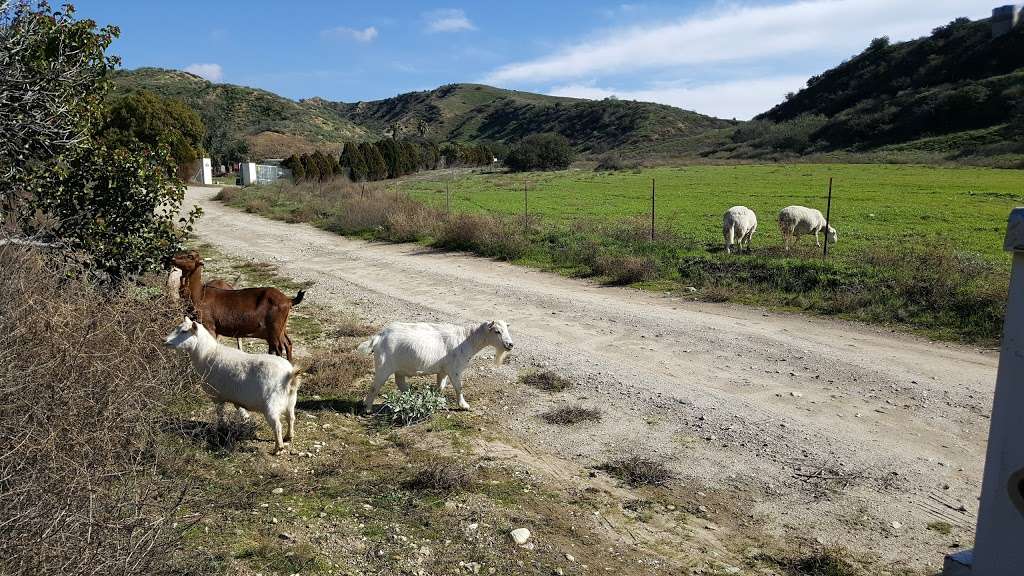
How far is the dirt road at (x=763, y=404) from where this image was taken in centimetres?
592

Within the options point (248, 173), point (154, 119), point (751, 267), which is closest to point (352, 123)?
point (248, 173)

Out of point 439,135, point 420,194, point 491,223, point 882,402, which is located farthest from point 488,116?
point 882,402

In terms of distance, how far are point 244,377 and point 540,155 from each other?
2621 inches

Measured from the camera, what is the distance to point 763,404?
27.4 ft

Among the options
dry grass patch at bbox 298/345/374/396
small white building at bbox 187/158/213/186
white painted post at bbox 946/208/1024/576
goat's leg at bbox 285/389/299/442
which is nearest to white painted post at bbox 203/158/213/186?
small white building at bbox 187/158/213/186

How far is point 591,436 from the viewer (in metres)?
7.45

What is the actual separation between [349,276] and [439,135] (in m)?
164

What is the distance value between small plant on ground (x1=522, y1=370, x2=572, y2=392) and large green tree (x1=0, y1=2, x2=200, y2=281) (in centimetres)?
504

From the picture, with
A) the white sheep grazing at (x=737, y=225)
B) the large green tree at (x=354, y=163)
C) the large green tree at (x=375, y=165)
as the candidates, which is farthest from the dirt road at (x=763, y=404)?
the large green tree at (x=375, y=165)

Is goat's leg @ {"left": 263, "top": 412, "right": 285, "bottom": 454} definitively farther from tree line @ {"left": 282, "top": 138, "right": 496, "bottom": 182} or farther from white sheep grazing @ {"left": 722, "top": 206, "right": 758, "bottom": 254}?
tree line @ {"left": 282, "top": 138, "right": 496, "bottom": 182}

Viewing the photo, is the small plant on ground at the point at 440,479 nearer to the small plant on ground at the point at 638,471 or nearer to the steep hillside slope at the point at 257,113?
the small plant on ground at the point at 638,471

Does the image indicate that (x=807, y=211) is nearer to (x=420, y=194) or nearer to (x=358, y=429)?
(x=358, y=429)

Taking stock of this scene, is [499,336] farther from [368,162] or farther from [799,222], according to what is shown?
[368,162]

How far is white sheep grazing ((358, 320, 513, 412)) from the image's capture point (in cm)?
777
